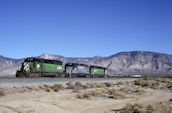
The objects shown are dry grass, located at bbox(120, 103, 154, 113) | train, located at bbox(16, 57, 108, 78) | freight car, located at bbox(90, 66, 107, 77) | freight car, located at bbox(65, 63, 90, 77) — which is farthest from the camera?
freight car, located at bbox(90, 66, 107, 77)

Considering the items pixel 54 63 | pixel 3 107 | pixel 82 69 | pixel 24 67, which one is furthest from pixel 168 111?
pixel 82 69

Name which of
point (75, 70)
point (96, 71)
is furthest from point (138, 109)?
point (96, 71)

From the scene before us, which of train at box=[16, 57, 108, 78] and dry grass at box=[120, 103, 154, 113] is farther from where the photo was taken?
train at box=[16, 57, 108, 78]

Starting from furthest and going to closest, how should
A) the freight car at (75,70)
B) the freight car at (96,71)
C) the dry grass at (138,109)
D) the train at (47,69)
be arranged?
1. the freight car at (96,71)
2. the freight car at (75,70)
3. the train at (47,69)
4. the dry grass at (138,109)

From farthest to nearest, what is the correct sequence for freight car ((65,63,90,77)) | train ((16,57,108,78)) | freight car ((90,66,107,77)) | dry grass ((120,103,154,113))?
freight car ((90,66,107,77)) < freight car ((65,63,90,77)) < train ((16,57,108,78)) < dry grass ((120,103,154,113))

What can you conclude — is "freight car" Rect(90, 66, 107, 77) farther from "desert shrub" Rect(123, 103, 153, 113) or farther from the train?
"desert shrub" Rect(123, 103, 153, 113)

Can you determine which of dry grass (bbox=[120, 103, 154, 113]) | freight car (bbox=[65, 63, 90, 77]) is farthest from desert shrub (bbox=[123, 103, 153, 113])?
freight car (bbox=[65, 63, 90, 77])

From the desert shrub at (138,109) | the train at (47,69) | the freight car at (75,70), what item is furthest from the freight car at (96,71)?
the desert shrub at (138,109)

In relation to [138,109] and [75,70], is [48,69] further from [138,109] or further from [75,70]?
[138,109]

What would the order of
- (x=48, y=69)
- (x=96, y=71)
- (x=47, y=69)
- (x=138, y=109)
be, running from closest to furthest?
(x=138, y=109) → (x=47, y=69) → (x=48, y=69) → (x=96, y=71)

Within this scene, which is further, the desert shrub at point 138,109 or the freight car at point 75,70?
the freight car at point 75,70

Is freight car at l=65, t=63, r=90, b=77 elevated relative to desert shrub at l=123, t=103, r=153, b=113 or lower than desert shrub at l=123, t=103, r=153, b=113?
elevated

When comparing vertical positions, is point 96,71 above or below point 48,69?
below

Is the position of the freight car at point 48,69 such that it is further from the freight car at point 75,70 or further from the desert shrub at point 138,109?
the desert shrub at point 138,109
